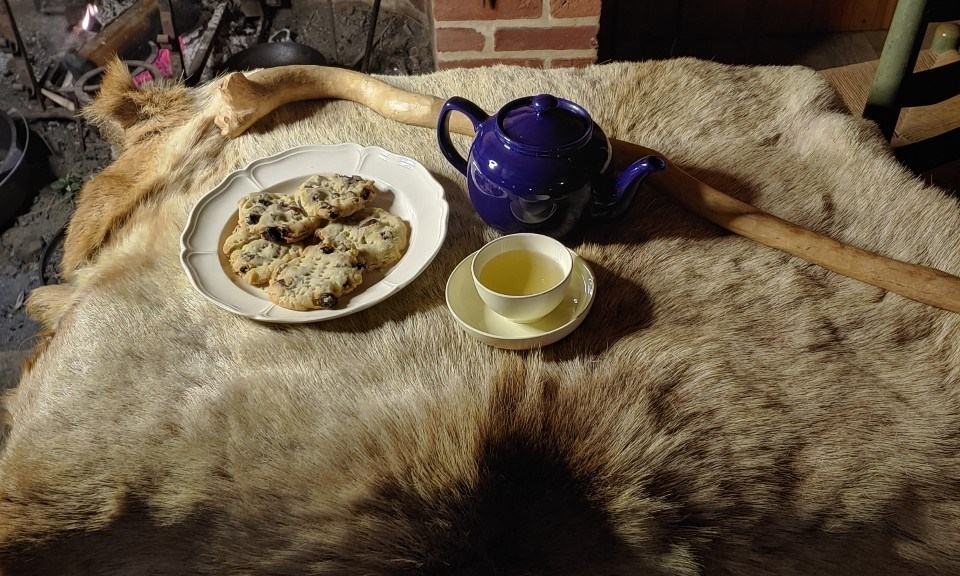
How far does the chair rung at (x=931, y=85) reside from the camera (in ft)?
3.56

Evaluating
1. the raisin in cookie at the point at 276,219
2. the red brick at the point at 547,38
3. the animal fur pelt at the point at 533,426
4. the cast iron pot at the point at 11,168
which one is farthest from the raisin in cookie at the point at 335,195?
the cast iron pot at the point at 11,168

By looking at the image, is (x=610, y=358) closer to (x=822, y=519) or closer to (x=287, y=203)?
(x=822, y=519)

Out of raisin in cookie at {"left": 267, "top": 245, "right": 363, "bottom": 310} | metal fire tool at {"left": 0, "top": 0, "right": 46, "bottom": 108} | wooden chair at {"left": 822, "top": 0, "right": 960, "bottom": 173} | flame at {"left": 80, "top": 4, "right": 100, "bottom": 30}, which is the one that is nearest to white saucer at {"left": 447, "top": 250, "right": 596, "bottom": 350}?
raisin in cookie at {"left": 267, "top": 245, "right": 363, "bottom": 310}

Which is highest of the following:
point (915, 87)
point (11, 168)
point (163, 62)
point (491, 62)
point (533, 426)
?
point (915, 87)

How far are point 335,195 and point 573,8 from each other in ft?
3.20

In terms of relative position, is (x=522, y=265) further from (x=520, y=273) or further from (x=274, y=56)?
(x=274, y=56)

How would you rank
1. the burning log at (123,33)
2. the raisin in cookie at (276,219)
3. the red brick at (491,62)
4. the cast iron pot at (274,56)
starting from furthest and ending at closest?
1. the burning log at (123,33)
2. the cast iron pot at (274,56)
3. the red brick at (491,62)
4. the raisin in cookie at (276,219)

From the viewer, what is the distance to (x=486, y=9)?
5.38 feet

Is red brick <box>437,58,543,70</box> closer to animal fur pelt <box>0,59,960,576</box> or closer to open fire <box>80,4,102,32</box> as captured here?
animal fur pelt <box>0,59,960,576</box>

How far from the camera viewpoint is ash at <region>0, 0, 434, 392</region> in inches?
71.3

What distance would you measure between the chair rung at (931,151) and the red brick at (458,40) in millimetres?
942

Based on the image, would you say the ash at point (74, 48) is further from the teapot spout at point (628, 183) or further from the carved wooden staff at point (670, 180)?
the teapot spout at point (628, 183)

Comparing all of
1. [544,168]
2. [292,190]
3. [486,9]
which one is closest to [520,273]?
[544,168]

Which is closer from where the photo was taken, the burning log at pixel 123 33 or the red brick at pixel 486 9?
the red brick at pixel 486 9
